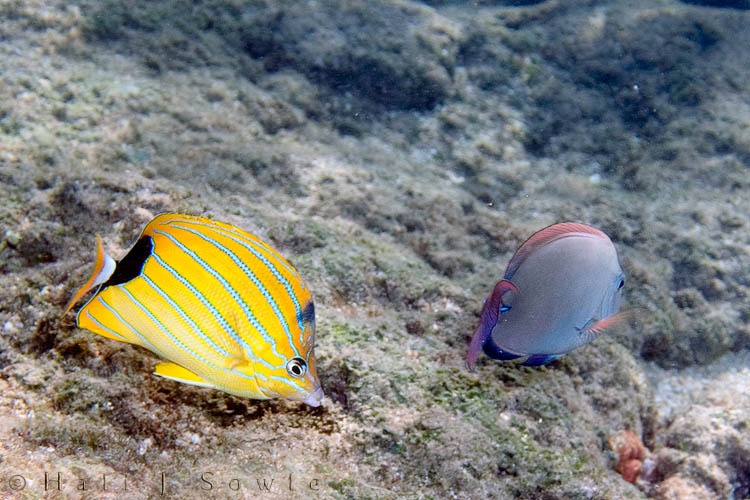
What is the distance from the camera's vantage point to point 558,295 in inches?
81.0

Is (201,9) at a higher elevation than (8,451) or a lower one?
higher

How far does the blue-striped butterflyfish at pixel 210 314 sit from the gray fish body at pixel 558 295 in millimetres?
998

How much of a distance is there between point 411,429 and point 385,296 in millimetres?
990

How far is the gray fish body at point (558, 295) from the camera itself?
2037 mm

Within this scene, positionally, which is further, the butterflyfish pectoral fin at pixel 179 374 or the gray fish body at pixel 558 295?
the gray fish body at pixel 558 295

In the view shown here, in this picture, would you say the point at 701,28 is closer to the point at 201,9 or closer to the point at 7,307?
the point at 201,9

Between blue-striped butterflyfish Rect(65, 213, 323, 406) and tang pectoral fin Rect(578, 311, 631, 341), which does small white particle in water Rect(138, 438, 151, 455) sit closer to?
blue-striped butterflyfish Rect(65, 213, 323, 406)

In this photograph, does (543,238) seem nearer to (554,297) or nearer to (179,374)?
(554,297)

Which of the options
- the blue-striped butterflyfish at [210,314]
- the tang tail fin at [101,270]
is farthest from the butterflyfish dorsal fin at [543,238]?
the tang tail fin at [101,270]

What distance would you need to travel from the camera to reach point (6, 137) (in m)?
3.54

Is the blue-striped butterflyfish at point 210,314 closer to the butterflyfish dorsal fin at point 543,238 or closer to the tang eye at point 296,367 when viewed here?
the tang eye at point 296,367

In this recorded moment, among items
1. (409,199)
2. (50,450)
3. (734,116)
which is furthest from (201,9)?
(734,116)

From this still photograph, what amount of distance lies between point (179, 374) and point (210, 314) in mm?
232
